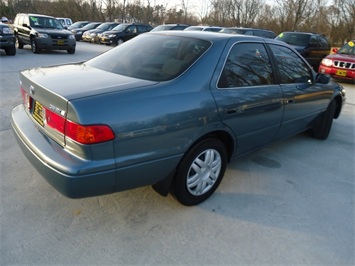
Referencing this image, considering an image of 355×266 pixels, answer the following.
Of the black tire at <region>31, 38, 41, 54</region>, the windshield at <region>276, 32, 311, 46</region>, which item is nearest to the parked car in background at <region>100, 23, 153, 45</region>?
the black tire at <region>31, 38, 41, 54</region>

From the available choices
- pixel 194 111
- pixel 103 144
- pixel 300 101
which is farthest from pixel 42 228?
pixel 300 101

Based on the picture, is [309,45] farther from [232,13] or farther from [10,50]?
[232,13]

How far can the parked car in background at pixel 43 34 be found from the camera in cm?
1247

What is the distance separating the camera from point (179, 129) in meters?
2.29

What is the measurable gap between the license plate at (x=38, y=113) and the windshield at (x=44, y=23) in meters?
12.4

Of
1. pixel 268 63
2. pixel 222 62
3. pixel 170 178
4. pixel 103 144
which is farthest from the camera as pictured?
pixel 268 63

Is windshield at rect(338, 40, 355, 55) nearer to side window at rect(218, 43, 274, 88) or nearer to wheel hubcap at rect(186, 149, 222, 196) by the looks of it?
side window at rect(218, 43, 274, 88)

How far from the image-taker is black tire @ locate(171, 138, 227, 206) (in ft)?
8.32

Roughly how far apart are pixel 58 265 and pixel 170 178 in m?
1.03

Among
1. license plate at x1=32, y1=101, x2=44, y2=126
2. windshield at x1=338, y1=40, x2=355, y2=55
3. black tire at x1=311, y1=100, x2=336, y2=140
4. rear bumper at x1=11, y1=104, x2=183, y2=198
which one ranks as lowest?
black tire at x1=311, y1=100, x2=336, y2=140

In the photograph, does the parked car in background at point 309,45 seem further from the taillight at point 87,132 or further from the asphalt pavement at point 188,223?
the taillight at point 87,132

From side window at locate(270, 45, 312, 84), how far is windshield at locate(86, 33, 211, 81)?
1.18 meters

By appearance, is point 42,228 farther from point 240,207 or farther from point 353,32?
point 353,32

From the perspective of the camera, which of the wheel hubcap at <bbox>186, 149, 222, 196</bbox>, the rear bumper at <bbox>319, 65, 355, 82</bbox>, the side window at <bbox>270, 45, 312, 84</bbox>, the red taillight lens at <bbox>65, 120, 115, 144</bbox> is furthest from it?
the rear bumper at <bbox>319, 65, 355, 82</bbox>
